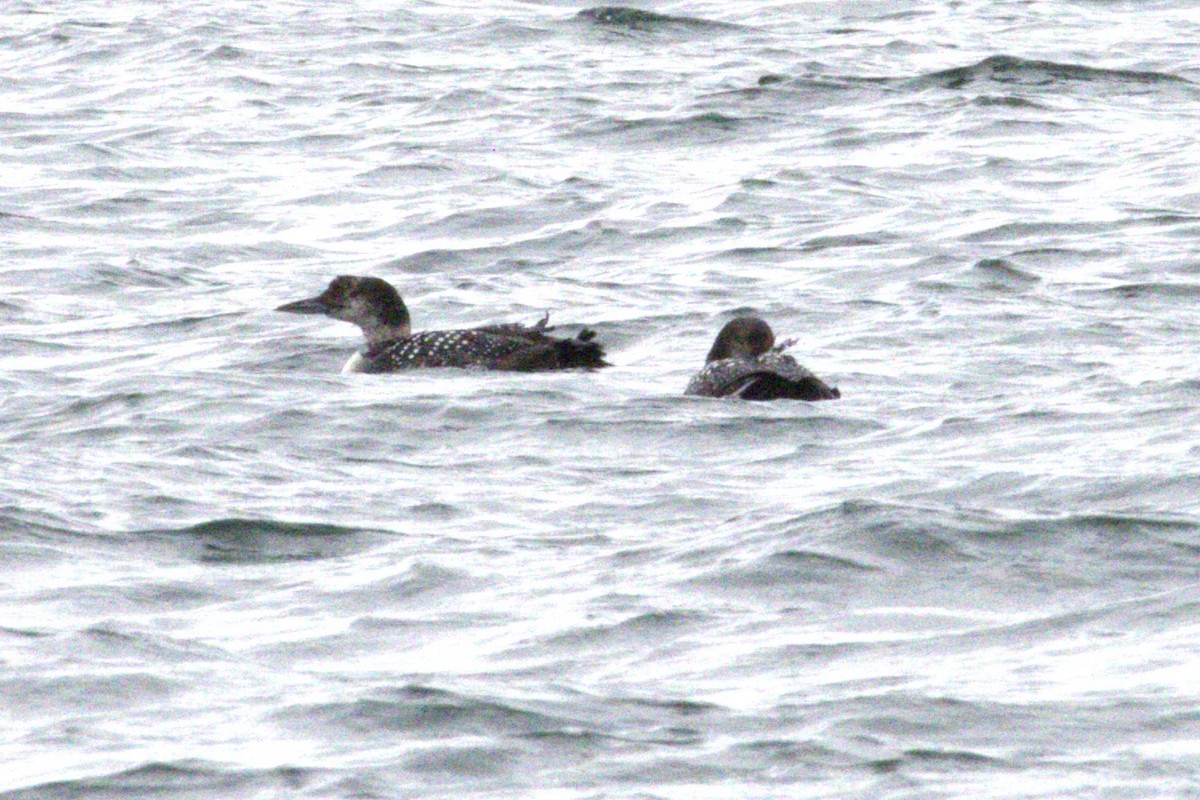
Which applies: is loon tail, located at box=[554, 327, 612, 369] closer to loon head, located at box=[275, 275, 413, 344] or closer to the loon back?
the loon back

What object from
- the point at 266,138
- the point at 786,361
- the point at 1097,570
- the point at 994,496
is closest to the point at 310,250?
the point at 266,138

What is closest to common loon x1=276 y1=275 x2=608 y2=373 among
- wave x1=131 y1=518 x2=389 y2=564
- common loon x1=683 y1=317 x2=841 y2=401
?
common loon x1=683 y1=317 x2=841 y2=401

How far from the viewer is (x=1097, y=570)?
9031 millimetres

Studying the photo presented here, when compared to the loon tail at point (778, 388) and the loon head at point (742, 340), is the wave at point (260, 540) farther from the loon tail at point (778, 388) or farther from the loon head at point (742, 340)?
the loon head at point (742, 340)

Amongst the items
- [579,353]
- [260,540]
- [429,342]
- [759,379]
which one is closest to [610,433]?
[759,379]

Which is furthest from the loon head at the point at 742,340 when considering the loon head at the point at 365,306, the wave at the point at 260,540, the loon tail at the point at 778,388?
the wave at the point at 260,540

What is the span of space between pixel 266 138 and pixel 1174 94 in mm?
6547

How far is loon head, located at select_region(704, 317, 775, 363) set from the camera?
1266 centimetres

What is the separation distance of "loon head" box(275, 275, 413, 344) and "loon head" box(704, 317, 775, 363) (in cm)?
197

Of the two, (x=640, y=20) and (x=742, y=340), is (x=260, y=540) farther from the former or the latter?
(x=640, y=20)

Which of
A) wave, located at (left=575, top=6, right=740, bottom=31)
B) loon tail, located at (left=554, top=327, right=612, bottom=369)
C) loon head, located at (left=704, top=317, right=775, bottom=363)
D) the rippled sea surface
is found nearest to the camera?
the rippled sea surface

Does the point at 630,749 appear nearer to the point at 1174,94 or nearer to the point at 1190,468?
the point at 1190,468

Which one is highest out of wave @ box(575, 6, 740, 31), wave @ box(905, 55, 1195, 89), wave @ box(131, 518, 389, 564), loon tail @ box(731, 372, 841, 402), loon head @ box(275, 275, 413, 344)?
wave @ box(131, 518, 389, 564)

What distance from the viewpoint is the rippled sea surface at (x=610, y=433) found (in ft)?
24.3
